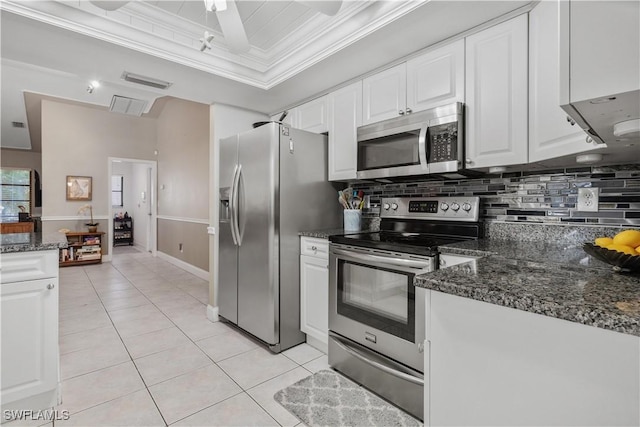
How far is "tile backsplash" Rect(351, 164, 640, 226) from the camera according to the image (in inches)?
63.1

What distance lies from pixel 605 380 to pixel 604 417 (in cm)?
8

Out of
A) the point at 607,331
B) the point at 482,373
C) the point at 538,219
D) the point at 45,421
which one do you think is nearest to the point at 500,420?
the point at 482,373

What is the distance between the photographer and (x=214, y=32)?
2.40m

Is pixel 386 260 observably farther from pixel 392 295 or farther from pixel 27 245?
pixel 27 245

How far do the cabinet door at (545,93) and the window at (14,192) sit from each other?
32.4ft

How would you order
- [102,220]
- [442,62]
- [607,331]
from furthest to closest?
[102,220], [442,62], [607,331]

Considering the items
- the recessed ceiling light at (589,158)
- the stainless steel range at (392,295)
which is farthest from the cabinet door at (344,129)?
the recessed ceiling light at (589,158)

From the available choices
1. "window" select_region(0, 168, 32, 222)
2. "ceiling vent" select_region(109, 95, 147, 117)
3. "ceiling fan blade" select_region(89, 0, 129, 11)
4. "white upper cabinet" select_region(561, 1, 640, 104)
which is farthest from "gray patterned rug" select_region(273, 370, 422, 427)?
"window" select_region(0, 168, 32, 222)

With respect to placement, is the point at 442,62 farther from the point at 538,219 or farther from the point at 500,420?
the point at 500,420

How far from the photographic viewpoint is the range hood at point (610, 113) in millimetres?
685

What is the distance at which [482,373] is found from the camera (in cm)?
82

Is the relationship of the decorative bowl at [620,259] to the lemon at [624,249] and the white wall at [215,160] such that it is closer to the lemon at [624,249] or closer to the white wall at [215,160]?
the lemon at [624,249]

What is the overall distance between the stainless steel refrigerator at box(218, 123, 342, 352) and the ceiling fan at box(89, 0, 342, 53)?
689 millimetres

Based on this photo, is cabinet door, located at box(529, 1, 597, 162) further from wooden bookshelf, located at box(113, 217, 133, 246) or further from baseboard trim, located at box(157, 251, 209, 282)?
wooden bookshelf, located at box(113, 217, 133, 246)
